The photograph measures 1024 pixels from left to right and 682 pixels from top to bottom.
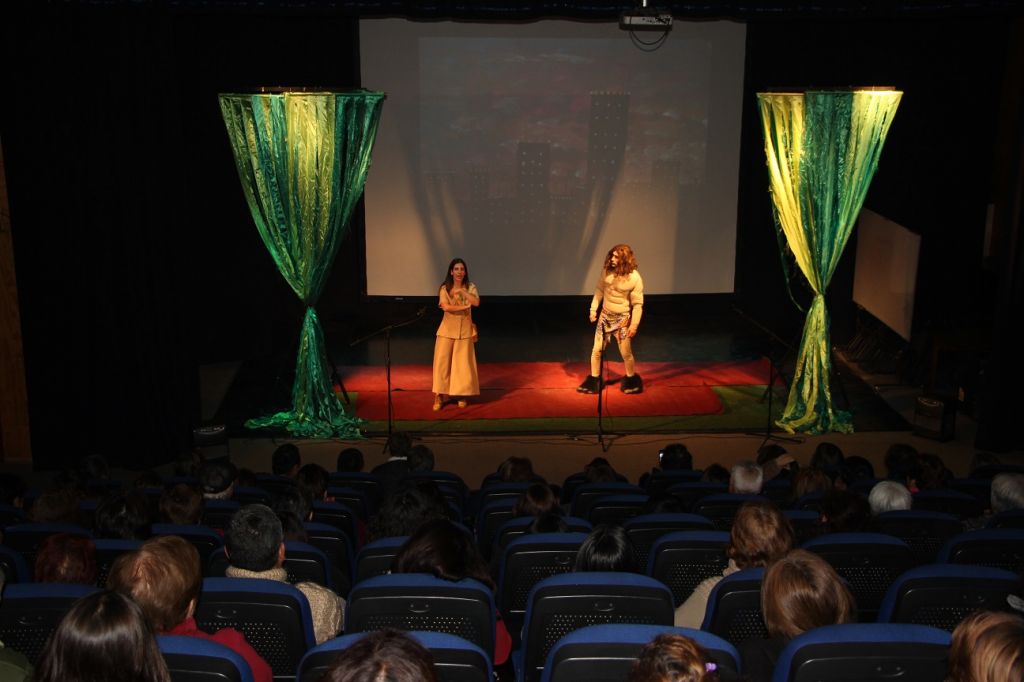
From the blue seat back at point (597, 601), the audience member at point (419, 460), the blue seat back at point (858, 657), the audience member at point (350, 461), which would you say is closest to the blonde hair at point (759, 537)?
the blue seat back at point (597, 601)

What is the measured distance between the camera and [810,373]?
10062 millimetres

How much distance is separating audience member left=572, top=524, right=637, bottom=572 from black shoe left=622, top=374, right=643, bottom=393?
22.7ft

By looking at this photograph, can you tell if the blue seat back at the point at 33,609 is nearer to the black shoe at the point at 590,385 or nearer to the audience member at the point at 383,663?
the audience member at the point at 383,663

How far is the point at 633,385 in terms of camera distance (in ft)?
36.4

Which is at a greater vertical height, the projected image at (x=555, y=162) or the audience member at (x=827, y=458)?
the projected image at (x=555, y=162)

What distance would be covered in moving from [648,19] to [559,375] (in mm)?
4590

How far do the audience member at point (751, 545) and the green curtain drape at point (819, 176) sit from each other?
592 cm

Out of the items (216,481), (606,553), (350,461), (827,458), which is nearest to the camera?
(606,553)

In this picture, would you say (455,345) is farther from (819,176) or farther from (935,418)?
(935,418)

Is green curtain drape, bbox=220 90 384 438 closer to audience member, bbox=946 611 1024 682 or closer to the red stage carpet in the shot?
the red stage carpet

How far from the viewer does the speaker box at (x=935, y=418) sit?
32.4 ft

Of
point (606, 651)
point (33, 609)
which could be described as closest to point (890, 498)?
point (606, 651)

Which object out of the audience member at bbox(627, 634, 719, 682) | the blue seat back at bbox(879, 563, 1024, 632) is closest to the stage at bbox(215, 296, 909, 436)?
the blue seat back at bbox(879, 563, 1024, 632)

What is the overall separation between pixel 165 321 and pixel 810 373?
574 centimetres
